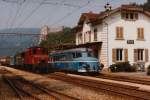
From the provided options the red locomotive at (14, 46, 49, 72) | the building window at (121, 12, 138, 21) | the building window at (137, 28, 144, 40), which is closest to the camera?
the red locomotive at (14, 46, 49, 72)

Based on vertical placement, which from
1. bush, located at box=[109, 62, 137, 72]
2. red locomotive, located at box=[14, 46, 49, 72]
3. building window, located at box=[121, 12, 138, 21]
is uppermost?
building window, located at box=[121, 12, 138, 21]

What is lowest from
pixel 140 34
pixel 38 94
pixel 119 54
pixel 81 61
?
pixel 38 94

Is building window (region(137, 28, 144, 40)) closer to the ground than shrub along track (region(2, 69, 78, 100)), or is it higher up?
higher up

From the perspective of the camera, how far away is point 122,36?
43.3 m

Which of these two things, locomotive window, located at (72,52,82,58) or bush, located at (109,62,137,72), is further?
bush, located at (109,62,137,72)

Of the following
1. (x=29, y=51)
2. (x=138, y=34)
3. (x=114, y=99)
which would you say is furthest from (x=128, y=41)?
(x=114, y=99)

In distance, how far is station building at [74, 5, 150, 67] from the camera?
139 feet

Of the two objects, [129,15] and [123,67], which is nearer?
[123,67]

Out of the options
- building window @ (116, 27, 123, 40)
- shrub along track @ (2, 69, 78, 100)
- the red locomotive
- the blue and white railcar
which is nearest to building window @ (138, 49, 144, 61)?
building window @ (116, 27, 123, 40)

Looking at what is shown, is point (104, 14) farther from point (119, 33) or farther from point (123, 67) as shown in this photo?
point (123, 67)

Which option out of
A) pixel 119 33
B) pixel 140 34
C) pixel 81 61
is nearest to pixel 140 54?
pixel 140 34

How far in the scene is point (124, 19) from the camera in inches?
1725

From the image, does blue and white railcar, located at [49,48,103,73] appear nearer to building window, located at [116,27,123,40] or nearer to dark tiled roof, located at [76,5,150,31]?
dark tiled roof, located at [76,5,150,31]

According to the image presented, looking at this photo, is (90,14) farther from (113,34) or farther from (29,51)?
(29,51)
